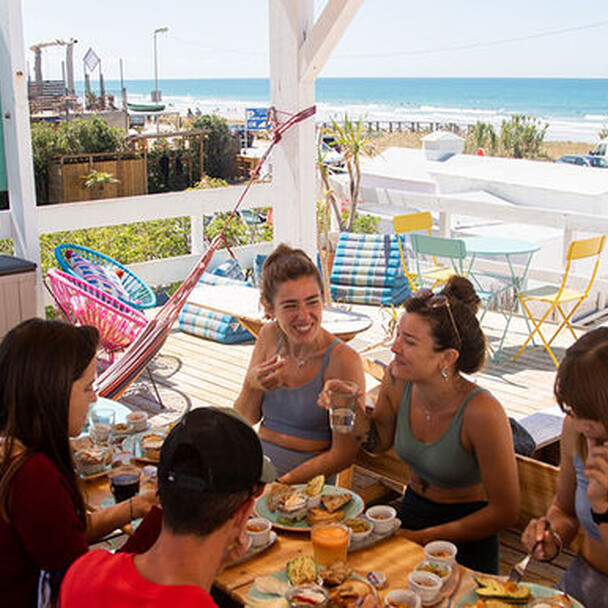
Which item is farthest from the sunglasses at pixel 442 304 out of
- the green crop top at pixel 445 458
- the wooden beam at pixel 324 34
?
the wooden beam at pixel 324 34

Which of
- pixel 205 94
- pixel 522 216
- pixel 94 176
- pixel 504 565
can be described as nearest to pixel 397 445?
pixel 504 565

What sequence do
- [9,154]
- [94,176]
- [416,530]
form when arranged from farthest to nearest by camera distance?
[94,176] → [9,154] → [416,530]

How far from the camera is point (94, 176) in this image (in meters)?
7.65

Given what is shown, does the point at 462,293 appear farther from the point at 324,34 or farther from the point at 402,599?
the point at 324,34

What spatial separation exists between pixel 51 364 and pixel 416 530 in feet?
3.45

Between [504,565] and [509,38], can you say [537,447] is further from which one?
[509,38]

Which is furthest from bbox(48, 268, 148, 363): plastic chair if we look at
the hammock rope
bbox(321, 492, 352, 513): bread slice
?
bbox(321, 492, 352, 513): bread slice

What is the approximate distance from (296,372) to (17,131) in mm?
2268

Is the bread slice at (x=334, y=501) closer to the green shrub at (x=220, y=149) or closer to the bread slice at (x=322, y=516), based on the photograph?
the bread slice at (x=322, y=516)

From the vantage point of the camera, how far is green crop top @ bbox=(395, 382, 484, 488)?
215 centimetres

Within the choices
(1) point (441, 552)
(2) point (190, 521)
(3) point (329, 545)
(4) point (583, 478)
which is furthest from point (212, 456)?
(4) point (583, 478)

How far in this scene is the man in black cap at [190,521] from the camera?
119cm

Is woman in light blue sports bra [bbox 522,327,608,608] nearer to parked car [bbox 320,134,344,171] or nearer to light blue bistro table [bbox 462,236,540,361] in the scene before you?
light blue bistro table [bbox 462,236,540,361]

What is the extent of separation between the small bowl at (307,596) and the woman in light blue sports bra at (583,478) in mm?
474
